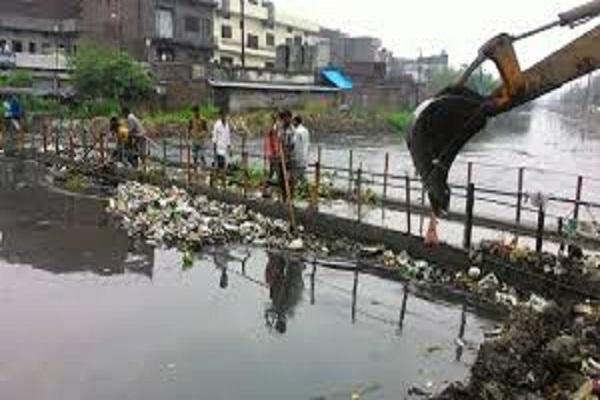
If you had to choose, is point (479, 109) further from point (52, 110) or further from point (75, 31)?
point (75, 31)

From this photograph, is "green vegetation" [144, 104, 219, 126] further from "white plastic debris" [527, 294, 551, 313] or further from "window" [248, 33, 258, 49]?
"white plastic debris" [527, 294, 551, 313]

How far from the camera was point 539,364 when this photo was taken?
7.84 m

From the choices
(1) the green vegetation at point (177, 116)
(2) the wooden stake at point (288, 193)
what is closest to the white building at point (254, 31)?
(1) the green vegetation at point (177, 116)

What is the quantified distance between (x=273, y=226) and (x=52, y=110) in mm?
36220

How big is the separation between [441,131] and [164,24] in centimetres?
6186

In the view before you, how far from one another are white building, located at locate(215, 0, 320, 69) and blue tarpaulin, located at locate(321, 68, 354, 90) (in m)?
5.53

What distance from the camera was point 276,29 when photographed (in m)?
91.6

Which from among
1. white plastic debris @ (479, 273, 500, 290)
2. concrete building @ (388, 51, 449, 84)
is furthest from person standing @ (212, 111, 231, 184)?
concrete building @ (388, 51, 449, 84)

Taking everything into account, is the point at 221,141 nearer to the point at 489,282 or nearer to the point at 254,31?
the point at 489,282

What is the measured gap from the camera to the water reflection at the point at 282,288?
1091 cm

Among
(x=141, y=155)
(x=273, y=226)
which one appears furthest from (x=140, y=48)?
(x=273, y=226)

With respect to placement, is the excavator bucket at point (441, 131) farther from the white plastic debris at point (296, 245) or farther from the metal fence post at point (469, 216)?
the white plastic debris at point (296, 245)

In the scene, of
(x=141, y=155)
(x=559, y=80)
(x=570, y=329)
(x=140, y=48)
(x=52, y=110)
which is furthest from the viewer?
(x=140, y=48)

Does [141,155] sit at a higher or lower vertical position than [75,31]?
lower
